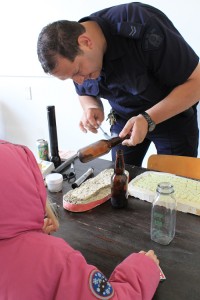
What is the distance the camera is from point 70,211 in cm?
95

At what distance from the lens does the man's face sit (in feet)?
3.37

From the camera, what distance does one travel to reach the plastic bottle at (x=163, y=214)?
0.80 m

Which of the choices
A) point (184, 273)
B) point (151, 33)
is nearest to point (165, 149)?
point (151, 33)

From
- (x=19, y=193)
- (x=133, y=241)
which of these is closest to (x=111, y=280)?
(x=133, y=241)

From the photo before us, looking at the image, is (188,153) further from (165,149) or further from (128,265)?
(128,265)

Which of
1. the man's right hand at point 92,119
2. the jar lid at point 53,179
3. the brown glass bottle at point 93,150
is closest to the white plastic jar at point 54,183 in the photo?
the jar lid at point 53,179

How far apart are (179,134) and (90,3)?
3.81 feet

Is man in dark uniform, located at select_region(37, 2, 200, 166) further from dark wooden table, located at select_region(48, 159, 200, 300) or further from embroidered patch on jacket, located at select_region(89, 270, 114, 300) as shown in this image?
embroidered patch on jacket, located at select_region(89, 270, 114, 300)

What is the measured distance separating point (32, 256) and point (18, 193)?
0.12m

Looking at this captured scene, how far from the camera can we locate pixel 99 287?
1.85ft

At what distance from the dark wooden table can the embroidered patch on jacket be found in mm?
105

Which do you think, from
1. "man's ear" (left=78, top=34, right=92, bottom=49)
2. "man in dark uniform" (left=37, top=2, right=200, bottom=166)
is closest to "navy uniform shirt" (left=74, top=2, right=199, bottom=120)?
"man in dark uniform" (left=37, top=2, right=200, bottom=166)

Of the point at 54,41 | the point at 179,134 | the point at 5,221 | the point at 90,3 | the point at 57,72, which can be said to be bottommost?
the point at 179,134

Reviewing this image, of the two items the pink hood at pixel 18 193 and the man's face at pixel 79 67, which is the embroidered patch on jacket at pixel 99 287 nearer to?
the pink hood at pixel 18 193
